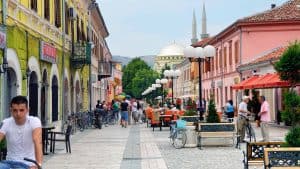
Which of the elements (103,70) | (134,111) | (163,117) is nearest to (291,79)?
(163,117)

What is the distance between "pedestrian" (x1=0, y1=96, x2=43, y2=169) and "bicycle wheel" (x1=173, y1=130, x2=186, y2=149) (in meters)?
11.9

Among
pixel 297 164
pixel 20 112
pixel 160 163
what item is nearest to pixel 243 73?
pixel 160 163

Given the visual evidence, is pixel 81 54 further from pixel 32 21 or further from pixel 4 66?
pixel 4 66

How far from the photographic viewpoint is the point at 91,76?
38.3 meters

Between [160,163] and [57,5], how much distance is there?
12.5 meters

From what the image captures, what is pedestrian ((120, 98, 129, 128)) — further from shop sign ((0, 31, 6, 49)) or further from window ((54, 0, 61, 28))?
shop sign ((0, 31, 6, 49))

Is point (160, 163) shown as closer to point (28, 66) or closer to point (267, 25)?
point (28, 66)

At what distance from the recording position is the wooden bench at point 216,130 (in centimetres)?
1759

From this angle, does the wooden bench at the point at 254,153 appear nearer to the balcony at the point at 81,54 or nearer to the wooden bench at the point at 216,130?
the wooden bench at the point at 216,130

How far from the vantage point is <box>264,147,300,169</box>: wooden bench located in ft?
28.0

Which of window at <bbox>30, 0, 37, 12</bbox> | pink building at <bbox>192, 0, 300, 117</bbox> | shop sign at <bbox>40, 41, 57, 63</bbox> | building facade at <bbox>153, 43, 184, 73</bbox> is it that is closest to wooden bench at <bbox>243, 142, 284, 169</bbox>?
window at <bbox>30, 0, 37, 12</bbox>

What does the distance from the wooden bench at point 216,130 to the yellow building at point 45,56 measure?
5319 millimetres

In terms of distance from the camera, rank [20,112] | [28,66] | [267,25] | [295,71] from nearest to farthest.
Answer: [20,112], [295,71], [28,66], [267,25]

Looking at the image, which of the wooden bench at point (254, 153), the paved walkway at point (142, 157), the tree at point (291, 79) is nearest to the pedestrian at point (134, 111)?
the paved walkway at point (142, 157)
